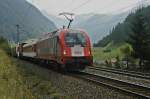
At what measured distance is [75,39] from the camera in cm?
2338

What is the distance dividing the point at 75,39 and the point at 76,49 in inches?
33.9

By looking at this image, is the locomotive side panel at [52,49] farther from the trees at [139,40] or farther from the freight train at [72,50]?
the trees at [139,40]

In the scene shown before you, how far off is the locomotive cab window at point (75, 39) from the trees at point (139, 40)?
25787 mm

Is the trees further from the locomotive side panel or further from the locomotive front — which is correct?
the locomotive front

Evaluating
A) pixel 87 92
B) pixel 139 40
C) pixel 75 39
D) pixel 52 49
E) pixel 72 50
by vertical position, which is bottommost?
pixel 87 92

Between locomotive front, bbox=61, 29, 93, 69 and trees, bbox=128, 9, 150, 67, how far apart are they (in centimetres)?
2575

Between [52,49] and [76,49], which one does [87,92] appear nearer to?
[76,49]

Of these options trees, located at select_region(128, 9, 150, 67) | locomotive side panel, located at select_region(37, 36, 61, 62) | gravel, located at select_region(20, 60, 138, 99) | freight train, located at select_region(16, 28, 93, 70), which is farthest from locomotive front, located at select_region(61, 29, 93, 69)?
trees, located at select_region(128, 9, 150, 67)

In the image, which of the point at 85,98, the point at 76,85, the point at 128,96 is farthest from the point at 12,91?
the point at 76,85

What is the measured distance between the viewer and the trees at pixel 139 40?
50625 mm

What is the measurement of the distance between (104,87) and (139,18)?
44.6 metres

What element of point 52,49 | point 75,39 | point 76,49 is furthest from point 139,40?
point 76,49

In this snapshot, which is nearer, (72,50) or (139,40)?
(72,50)

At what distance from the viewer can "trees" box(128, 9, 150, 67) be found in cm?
5062
